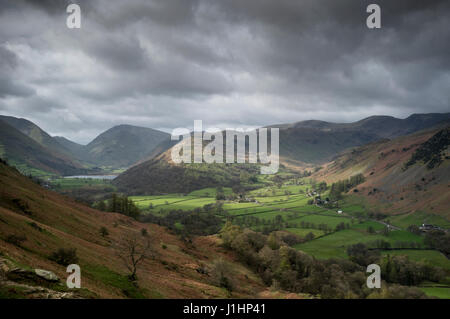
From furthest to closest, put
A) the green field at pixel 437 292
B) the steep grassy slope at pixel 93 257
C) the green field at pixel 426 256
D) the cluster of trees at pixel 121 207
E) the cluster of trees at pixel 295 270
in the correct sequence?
1. the cluster of trees at pixel 121 207
2. the green field at pixel 426 256
3. the green field at pixel 437 292
4. the cluster of trees at pixel 295 270
5. the steep grassy slope at pixel 93 257

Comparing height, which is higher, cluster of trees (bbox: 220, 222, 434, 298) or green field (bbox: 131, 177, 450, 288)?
cluster of trees (bbox: 220, 222, 434, 298)

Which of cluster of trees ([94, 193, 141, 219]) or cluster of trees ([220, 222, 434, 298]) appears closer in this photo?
cluster of trees ([220, 222, 434, 298])

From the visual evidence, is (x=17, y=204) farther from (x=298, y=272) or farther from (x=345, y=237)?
(x=345, y=237)

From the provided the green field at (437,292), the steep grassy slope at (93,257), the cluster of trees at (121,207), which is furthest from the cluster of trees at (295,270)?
the cluster of trees at (121,207)

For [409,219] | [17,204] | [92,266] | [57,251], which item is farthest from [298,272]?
[409,219]

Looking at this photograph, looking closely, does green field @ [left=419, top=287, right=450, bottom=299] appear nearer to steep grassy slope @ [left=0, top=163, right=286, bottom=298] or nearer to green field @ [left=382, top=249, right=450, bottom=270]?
green field @ [left=382, top=249, right=450, bottom=270]

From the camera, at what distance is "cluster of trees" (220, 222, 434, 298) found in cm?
6234

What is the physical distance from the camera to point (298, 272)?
75375mm

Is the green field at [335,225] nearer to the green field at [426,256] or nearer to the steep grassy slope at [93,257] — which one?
the green field at [426,256]

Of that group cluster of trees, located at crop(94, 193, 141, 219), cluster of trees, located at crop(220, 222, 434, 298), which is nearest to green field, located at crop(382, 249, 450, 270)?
cluster of trees, located at crop(220, 222, 434, 298)

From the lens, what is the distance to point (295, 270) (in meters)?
74.8

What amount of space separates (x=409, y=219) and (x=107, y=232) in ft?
607

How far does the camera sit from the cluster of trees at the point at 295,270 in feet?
205

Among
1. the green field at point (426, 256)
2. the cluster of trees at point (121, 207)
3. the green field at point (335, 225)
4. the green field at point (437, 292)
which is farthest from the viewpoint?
the green field at point (335, 225)
